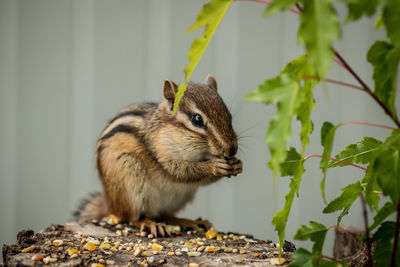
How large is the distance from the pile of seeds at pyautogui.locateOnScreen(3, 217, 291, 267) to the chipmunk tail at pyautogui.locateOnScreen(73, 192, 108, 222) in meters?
0.30

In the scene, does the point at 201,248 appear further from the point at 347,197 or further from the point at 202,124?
the point at 347,197

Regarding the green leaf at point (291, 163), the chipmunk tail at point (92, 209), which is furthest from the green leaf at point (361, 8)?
the chipmunk tail at point (92, 209)

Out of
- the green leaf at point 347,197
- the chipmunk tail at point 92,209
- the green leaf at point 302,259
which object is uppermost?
the green leaf at point 347,197

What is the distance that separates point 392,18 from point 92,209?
1949 mm

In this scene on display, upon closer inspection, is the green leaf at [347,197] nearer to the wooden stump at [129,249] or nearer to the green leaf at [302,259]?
the green leaf at [302,259]

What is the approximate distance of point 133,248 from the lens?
1639 mm

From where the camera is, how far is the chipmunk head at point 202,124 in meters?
1.84

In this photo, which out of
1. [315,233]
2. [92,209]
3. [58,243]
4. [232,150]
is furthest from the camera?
[92,209]

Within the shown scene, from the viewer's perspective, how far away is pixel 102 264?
137 centimetres

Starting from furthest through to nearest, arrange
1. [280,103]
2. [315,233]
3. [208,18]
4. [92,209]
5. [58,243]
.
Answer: [92,209] → [58,243] → [315,233] → [208,18] → [280,103]

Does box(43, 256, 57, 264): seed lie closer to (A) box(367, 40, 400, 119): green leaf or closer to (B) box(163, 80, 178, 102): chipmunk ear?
(B) box(163, 80, 178, 102): chipmunk ear

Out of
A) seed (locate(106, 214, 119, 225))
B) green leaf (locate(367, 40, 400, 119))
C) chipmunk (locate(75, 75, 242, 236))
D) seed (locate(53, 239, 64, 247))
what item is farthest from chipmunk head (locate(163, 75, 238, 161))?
green leaf (locate(367, 40, 400, 119))

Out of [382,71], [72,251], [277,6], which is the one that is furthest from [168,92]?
[277,6]

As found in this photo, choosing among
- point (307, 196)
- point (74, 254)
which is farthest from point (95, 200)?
point (307, 196)
